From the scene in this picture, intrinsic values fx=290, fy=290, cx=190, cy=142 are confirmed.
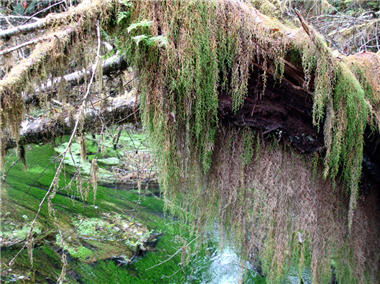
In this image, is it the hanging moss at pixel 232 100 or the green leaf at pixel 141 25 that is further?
the hanging moss at pixel 232 100

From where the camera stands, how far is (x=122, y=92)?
10.5 feet

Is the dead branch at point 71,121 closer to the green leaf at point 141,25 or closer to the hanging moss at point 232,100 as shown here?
the hanging moss at point 232,100

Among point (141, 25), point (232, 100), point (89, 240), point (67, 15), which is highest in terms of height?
point (67, 15)

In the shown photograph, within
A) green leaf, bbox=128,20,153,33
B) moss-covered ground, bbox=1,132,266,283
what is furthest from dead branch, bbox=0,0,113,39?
moss-covered ground, bbox=1,132,266,283

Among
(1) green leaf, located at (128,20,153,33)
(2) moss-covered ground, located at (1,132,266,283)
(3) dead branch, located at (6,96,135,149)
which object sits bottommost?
(2) moss-covered ground, located at (1,132,266,283)

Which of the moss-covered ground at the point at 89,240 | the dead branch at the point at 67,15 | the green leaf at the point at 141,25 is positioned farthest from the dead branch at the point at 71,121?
the green leaf at the point at 141,25

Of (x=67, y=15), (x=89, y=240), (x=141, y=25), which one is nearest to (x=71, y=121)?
(x=67, y=15)

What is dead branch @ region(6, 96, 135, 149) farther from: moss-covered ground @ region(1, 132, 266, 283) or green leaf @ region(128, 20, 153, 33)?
green leaf @ region(128, 20, 153, 33)

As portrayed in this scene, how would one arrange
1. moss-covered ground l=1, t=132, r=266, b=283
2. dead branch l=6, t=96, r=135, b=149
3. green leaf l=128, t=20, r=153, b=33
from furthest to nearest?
moss-covered ground l=1, t=132, r=266, b=283 → dead branch l=6, t=96, r=135, b=149 → green leaf l=128, t=20, r=153, b=33

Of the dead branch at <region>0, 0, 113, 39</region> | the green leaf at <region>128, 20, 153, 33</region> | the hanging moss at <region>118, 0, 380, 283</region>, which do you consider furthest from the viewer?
the dead branch at <region>0, 0, 113, 39</region>

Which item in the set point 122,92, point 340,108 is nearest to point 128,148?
point 122,92

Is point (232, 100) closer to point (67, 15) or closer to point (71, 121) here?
point (67, 15)

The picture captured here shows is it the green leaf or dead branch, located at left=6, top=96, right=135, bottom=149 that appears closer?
the green leaf

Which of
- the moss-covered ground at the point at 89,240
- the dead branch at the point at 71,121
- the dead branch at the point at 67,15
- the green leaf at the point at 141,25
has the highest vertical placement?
the dead branch at the point at 67,15
